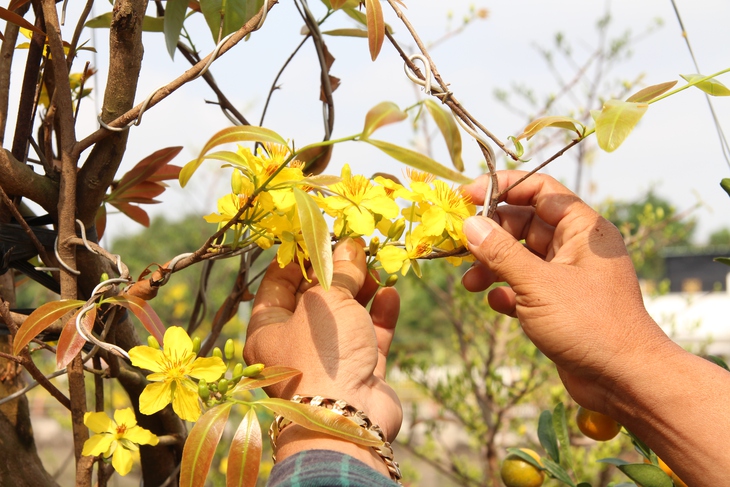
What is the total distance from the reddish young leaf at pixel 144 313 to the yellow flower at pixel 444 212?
27 centimetres

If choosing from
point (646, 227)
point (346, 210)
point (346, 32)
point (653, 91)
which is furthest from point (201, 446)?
point (646, 227)

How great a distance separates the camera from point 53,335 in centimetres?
68

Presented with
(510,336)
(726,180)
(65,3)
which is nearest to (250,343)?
(65,3)

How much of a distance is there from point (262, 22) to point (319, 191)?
18 cm

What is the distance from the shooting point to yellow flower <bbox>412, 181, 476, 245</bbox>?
2.11 ft

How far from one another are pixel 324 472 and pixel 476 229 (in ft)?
0.92

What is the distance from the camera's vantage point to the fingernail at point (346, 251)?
26.3 inches

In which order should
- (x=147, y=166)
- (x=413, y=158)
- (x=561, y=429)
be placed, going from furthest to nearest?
(x=561, y=429) < (x=147, y=166) < (x=413, y=158)

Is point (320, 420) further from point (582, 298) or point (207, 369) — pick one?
point (582, 298)

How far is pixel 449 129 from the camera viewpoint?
536 millimetres

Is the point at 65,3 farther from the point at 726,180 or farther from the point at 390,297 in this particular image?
the point at 726,180

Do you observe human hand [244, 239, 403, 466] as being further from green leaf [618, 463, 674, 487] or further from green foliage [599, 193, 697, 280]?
green foliage [599, 193, 697, 280]

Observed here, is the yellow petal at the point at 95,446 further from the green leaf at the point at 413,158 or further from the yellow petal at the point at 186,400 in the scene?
the green leaf at the point at 413,158

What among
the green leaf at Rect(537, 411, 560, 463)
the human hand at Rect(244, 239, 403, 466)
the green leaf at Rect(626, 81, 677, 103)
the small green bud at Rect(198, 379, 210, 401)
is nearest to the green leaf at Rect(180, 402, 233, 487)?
the small green bud at Rect(198, 379, 210, 401)
